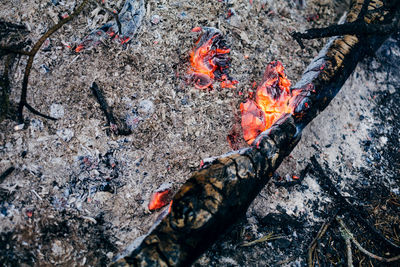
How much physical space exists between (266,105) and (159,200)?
6.10 feet

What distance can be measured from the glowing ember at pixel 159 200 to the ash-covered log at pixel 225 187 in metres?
0.41

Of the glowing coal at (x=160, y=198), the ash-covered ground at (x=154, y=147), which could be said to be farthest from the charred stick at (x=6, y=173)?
the glowing coal at (x=160, y=198)

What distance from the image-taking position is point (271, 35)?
367 cm

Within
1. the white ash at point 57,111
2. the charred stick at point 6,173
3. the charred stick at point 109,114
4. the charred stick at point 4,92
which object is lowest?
the charred stick at point 6,173

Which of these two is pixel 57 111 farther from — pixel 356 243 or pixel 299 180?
pixel 356 243

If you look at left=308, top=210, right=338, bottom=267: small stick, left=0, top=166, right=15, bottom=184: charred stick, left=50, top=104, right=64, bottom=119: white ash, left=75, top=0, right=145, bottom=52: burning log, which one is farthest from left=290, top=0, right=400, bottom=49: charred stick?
left=0, top=166, right=15, bottom=184: charred stick

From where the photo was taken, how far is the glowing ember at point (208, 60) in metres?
3.14

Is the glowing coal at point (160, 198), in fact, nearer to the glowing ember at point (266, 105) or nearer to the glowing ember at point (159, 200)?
the glowing ember at point (159, 200)

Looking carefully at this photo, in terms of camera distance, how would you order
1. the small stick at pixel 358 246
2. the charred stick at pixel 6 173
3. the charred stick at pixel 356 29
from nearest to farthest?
the charred stick at pixel 6 173 < the small stick at pixel 358 246 < the charred stick at pixel 356 29

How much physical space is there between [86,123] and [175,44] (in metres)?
1.51

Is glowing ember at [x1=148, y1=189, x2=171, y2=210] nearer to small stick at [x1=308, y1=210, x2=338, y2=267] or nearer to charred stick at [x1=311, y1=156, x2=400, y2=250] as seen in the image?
small stick at [x1=308, y1=210, x2=338, y2=267]

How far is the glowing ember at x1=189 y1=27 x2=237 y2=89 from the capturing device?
3139mm

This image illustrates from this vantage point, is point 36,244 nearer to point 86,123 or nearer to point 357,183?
point 86,123

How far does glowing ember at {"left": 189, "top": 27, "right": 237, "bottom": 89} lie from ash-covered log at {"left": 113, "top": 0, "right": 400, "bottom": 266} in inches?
40.0
